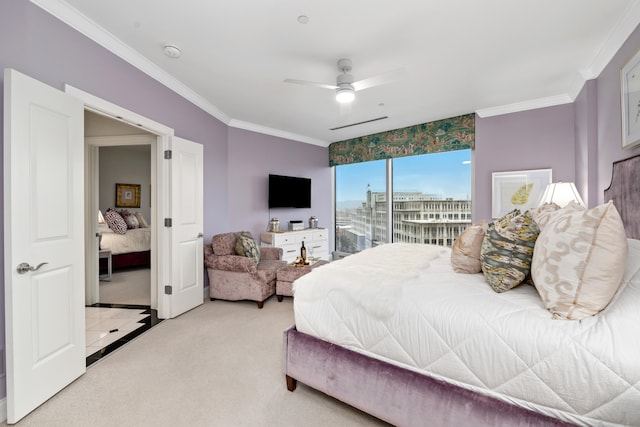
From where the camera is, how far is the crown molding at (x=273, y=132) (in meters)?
4.52

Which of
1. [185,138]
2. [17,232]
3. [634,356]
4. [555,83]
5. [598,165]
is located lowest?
[634,356]

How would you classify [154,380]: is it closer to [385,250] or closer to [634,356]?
[385,250]

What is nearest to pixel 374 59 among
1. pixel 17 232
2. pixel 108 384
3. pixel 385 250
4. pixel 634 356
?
pixel 385 250

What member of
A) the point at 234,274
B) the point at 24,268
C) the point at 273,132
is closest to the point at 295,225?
the point at 273,132

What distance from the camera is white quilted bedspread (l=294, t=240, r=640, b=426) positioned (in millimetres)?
966

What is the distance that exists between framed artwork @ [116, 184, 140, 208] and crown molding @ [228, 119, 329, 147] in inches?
157

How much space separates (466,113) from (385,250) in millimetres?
2981

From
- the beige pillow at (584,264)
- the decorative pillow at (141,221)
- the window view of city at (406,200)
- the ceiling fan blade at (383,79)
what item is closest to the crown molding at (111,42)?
the ceiling fan blade at (383,79)

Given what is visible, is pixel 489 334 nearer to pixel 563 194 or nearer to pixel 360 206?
pixel 563 194

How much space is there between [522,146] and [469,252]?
3.00 m

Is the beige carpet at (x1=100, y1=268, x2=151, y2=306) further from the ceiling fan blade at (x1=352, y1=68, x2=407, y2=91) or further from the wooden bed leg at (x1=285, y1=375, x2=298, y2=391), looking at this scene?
the ceiling fan blade at (x1=352, y1=68, x2=407, y2=91)

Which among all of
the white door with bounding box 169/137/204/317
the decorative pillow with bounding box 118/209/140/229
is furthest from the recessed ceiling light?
the decorative pillow with bounding box 118/209/140/229

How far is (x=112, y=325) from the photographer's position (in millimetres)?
2930

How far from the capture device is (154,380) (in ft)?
6.52
